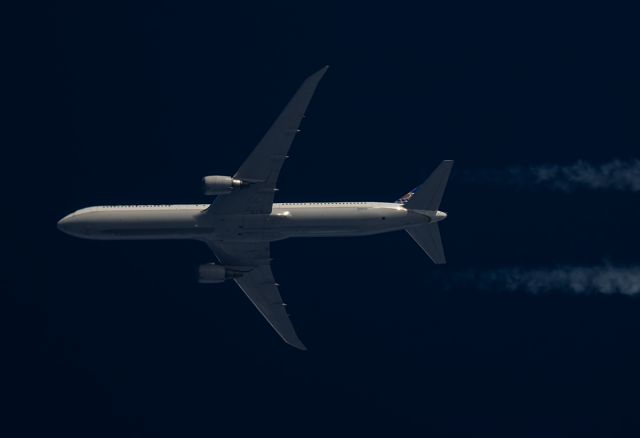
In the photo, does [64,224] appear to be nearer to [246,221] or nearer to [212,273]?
[212,273]

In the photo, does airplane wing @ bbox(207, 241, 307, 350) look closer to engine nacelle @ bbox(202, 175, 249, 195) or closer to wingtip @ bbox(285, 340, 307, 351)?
wingtip @ bbox(285, 340, 307, 351)

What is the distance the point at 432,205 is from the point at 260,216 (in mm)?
12809

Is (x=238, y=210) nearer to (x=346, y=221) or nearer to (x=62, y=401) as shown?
(x=346, y=221)

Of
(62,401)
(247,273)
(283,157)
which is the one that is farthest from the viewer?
(62,401)

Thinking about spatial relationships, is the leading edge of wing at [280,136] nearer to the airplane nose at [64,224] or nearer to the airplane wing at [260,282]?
the airplane wing at [260,282]

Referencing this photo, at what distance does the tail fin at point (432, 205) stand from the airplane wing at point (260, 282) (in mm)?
11998

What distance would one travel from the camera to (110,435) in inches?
3418

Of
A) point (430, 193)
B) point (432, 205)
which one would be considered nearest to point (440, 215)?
point (432, 205)

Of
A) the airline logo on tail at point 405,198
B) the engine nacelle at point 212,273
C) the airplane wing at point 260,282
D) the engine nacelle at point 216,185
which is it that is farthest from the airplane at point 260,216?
the airplane wing at point 260,282

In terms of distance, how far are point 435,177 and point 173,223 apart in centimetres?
1961

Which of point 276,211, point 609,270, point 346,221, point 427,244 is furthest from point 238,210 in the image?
point 609,270

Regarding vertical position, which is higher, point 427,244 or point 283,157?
point 283,157

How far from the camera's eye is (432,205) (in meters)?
77.8

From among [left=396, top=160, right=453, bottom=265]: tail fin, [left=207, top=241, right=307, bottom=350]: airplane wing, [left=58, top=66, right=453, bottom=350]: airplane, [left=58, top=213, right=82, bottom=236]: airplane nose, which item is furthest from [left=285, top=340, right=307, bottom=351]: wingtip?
[left=58, top=213, right=82, bottom=236]: airplane nose
